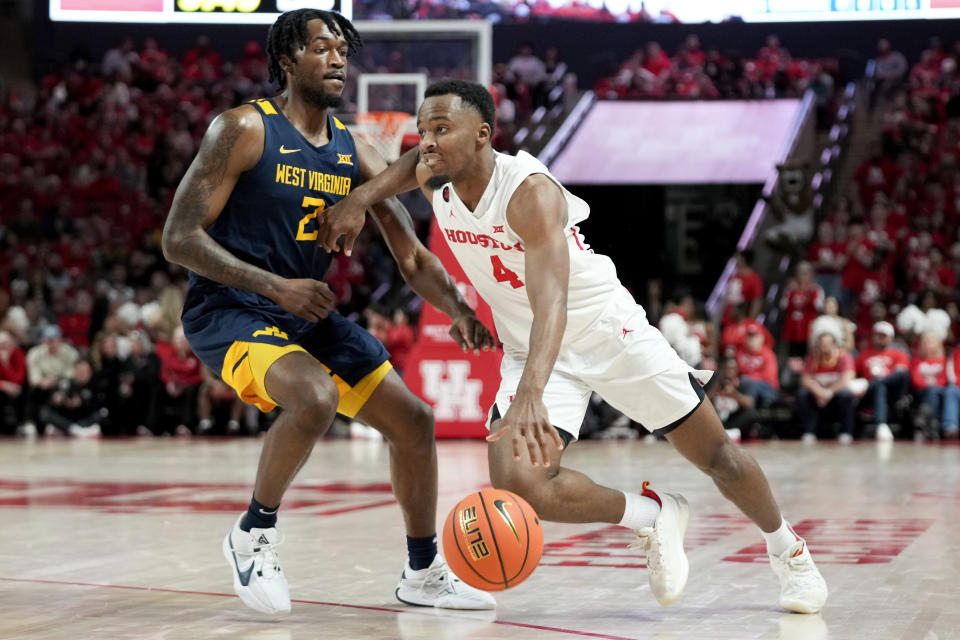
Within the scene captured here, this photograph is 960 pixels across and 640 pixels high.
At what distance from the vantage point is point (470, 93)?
430 cm

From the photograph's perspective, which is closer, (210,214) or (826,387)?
(210,214)

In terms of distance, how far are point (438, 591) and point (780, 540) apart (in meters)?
1.27

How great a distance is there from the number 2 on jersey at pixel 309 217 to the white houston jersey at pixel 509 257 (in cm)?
46

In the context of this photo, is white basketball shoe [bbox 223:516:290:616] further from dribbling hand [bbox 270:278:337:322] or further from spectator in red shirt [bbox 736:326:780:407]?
spectator in red shirt [bbox 736:326:780:407]

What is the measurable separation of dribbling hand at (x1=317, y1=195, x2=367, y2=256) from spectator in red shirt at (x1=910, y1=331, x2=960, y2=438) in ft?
34.8

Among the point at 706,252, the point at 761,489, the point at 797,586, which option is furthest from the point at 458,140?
the point at 706,252

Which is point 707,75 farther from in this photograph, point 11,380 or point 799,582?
point 799,582

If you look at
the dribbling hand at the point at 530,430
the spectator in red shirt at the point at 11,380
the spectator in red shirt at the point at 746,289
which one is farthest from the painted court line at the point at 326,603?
the spectator in red shirt at the point at 746,289

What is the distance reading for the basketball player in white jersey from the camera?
13.8 ft

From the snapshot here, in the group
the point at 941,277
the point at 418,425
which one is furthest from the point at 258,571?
the point at 941,277

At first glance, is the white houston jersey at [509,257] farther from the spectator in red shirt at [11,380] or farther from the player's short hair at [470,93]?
the spectator in red shirt at [11,380]

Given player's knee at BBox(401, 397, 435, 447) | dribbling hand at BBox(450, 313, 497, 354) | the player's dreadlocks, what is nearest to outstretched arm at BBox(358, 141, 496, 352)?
dribbling hand at BBox(450, 313, 497, 354)

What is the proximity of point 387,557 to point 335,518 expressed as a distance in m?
1.51

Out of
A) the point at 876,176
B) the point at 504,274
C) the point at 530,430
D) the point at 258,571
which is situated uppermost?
the point at 876,176
